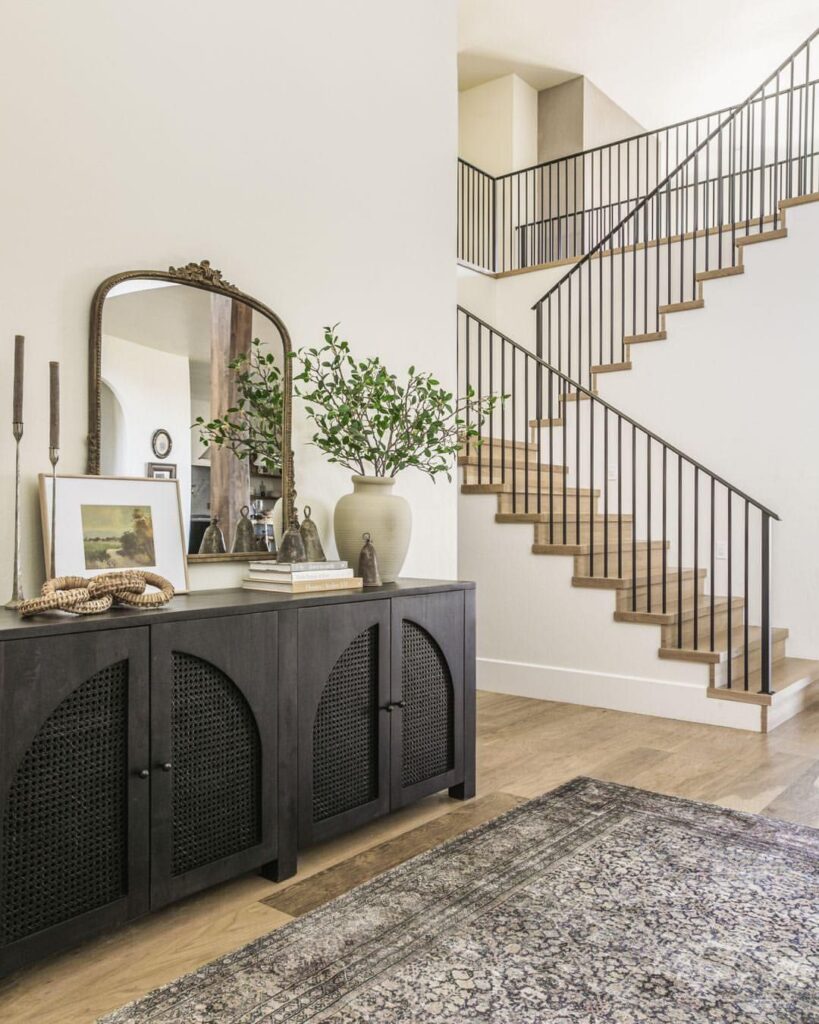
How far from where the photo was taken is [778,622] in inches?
214

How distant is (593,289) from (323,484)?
14.8 ft

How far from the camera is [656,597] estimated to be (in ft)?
16.1

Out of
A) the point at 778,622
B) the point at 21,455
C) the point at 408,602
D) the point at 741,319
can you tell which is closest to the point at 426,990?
the point at 408,602

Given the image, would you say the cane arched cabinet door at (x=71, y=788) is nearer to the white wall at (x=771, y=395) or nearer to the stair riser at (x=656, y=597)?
the stair riser at (x=656, y=597)

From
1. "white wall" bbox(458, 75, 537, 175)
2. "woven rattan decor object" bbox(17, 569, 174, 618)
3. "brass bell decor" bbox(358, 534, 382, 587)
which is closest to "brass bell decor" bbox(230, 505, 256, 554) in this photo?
"brass bell decor" bbox(358, 534, 382, 587)

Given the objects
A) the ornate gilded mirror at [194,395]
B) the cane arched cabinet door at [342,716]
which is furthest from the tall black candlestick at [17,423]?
the cane arched cabinet door at [342,716]

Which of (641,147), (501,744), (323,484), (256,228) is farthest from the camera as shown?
(641,147)

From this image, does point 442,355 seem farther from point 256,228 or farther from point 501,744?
point 501,744

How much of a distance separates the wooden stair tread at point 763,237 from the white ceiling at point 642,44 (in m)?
3.41

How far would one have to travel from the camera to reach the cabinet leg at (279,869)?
2.26 meters

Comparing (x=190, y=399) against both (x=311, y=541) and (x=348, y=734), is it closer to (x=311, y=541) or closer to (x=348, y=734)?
(x=311, y=541)

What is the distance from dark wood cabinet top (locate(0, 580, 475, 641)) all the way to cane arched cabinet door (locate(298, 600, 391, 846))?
4cm

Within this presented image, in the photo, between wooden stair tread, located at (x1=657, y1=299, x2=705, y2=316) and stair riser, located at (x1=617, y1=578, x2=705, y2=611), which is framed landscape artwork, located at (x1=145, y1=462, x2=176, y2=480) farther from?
wooden stair tread, located at (x1=657, y1=299, x2=705, y2=316)

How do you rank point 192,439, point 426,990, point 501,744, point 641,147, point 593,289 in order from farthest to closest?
point 641,147 → point 593,289 → point 501,744 → point 192,439 → point 426,990
